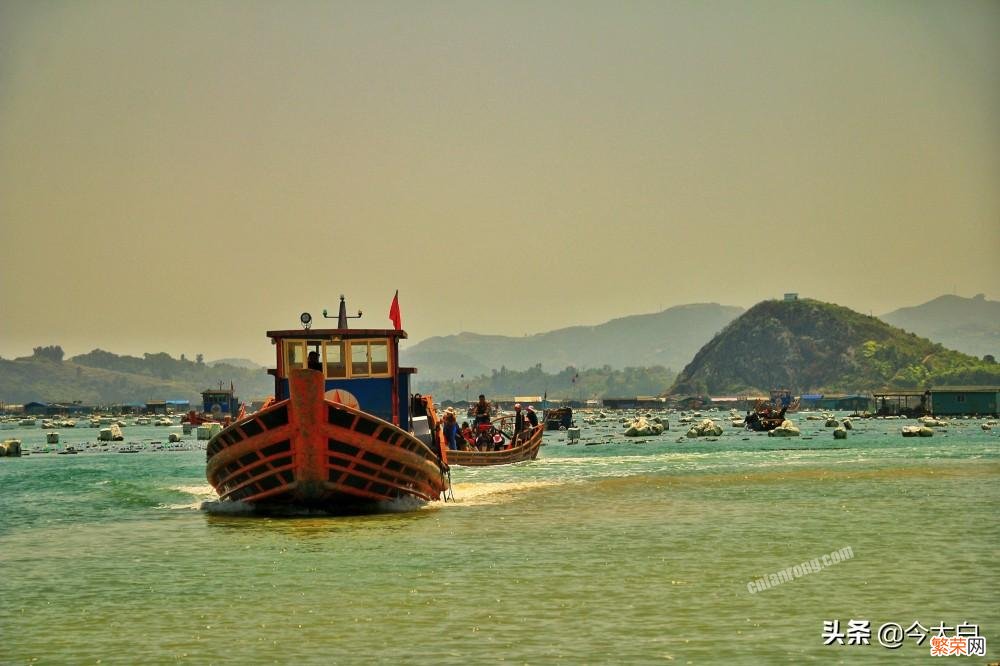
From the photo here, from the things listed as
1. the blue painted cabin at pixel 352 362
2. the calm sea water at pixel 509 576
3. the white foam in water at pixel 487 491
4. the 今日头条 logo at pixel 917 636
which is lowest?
the 今日头条 logo at pixel 917 636

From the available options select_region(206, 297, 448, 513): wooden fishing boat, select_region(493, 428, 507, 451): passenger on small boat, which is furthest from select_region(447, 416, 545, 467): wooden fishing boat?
select_region(206, 297, 448, 513): wooden fishing boat

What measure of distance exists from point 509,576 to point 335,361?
15939mm

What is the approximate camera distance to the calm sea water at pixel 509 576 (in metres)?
17.8

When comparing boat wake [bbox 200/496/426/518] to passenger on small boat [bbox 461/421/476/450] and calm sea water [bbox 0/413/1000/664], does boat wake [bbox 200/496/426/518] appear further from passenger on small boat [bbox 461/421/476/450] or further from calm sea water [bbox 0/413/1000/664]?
passenger on small boat [bbox 461/421/476/450]

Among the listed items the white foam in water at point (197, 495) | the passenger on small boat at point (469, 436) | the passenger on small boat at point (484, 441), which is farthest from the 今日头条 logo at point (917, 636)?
the passenger on small boat at point (484, 441)

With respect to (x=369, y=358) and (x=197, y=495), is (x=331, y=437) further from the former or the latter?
(x=197, y=495)

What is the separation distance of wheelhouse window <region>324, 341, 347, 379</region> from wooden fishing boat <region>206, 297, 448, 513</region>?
31mm

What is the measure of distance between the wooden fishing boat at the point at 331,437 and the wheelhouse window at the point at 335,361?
3cm

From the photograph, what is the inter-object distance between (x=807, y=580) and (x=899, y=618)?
3591 millimetres

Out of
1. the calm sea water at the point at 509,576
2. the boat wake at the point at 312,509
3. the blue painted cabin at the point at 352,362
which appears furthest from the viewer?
the blue painted cabin at the point at 352,362

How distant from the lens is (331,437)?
33.7 m

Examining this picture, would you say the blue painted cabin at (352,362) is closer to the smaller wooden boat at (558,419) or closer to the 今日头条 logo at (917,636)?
the 今日头条 logo at (917,636)

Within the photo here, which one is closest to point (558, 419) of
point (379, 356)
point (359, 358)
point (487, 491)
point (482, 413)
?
point (482, 413)

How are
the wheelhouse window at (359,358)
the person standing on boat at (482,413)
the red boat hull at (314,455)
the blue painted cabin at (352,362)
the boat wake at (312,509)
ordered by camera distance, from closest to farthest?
the red boat hull at (314,455), the boat wake at (312,509), the blue painted cabin at (352,362), the wheelhouse window at (359,358), the person standing on boat at (482,413)
